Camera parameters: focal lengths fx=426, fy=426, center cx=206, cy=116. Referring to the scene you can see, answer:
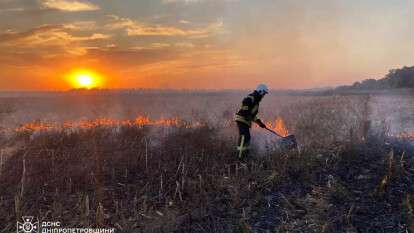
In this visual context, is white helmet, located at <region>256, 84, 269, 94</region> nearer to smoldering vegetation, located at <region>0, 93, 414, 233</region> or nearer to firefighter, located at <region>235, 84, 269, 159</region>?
firefighter, located at <region>235, 84, 269, 159</region>

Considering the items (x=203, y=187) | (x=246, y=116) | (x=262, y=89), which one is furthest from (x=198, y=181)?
(x=262, y=89)

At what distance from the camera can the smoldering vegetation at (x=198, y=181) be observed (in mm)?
7488

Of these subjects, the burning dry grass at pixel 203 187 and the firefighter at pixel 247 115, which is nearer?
the burning dry grass at pixel 203 187

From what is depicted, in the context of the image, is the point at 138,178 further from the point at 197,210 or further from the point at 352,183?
the point at 352,183

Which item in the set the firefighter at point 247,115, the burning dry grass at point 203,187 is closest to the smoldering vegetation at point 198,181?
the burning dry grass at point 203,187

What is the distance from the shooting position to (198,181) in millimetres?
8781

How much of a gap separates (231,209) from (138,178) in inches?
93.4

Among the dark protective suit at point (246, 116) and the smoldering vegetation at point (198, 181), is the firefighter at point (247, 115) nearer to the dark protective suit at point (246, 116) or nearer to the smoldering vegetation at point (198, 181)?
the dark protective suit at point (246, 116)

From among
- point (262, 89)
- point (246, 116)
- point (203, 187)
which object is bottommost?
point (203, 187)

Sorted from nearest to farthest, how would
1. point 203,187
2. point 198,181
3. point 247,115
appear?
point 203,187, point 198,181, point 247,115

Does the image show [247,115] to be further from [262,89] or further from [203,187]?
[203,187]

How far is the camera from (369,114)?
20.5 metres

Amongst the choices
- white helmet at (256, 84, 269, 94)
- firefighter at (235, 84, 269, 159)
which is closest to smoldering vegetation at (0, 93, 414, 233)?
firefighter at (235, 84, 269, 159)

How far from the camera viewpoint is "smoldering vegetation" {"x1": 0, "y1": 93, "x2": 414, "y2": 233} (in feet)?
24.6
